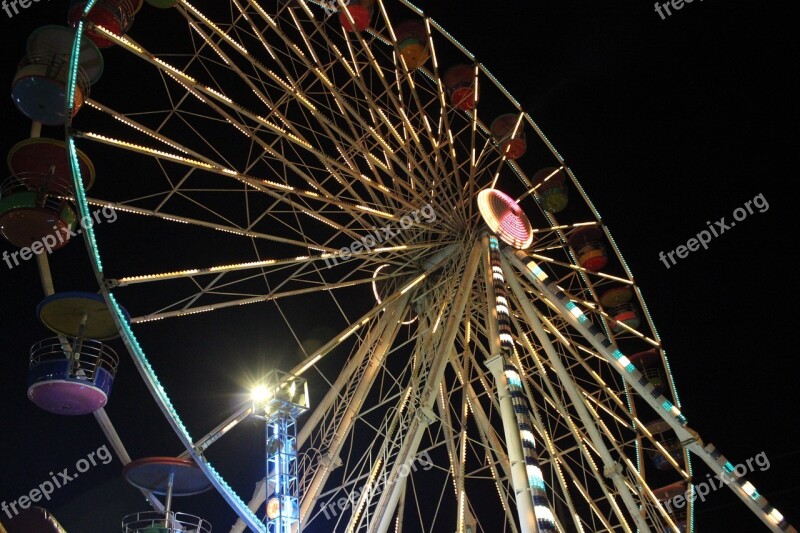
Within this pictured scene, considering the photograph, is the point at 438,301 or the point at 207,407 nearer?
the point at 438,301

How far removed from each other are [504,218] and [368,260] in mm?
2423

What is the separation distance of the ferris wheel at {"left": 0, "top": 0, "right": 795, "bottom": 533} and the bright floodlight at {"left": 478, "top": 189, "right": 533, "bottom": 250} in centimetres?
4

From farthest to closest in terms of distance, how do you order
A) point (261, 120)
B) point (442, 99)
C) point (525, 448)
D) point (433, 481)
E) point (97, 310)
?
point (433, 481) → point (442, 99) → point (261, 120) → point (97, 310) → point (525, 448)

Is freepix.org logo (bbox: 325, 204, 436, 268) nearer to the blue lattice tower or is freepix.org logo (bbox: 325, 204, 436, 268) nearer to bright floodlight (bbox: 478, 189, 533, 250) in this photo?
bright floodlight (bbox: 478, 189, 533, 250)

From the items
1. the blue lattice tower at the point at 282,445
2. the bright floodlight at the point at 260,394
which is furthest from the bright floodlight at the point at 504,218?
the bright floodlight at the point at 260,394

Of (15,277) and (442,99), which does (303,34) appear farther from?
(15,277)

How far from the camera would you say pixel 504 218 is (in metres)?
11.1

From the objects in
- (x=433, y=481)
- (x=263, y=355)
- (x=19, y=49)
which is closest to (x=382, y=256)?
(x=263, y=355)

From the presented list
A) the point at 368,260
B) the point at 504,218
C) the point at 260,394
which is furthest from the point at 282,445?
the point at 504,218

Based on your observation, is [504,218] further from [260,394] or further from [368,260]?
[260,394]

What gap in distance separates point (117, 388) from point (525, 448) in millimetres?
11140

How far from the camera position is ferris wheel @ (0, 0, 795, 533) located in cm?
888

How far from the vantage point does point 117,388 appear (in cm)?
A: 1597

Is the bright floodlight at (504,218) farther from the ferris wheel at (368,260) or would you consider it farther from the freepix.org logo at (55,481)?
the freepix.org logo at (55,481)
